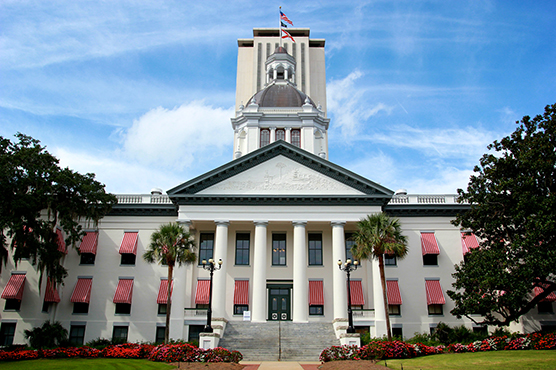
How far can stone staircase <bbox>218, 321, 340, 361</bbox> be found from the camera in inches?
1121

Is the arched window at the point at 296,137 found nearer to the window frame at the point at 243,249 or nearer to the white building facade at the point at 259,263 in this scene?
the white building facade at the point at 259,263

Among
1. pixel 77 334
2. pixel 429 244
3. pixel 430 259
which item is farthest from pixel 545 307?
Result: pixel 77 334

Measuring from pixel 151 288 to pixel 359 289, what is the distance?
628 inches

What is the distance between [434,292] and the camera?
36406mm

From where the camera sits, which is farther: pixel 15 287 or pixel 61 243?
pixel 61 243

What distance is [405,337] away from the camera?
→ 3534 cm

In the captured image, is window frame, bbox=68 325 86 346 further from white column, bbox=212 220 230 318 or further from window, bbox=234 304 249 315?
window, bbox=234 304 249 315

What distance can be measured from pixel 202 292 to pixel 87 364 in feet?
44.6

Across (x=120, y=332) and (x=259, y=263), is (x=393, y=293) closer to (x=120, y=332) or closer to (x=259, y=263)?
(x=259, y=263)

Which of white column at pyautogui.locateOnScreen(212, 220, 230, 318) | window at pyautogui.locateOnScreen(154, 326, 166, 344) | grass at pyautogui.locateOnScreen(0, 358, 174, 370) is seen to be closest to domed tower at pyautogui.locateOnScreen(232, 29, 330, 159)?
white column at pyautogui.locateOnScreen(212, 220, 230, 318)

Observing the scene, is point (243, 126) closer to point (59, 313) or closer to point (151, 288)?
point (151, 288)

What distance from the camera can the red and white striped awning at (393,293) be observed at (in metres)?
35.8

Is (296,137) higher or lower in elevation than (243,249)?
higher

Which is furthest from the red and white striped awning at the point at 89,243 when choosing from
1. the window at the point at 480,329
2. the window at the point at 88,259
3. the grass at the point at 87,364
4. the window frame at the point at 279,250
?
the window at the point at 480,329
